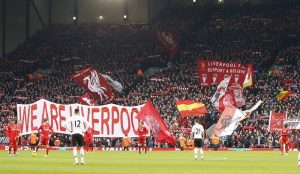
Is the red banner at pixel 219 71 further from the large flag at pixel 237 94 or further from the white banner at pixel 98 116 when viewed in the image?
the white banner at pixel 98 116

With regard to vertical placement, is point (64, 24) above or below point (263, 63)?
above

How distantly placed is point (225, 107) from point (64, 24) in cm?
3644

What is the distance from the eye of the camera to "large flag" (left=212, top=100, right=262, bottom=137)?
2185 inches

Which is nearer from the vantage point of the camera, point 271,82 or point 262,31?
point 271,82

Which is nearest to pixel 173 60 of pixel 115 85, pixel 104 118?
pixel 115 85

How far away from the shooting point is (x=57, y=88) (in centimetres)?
7362

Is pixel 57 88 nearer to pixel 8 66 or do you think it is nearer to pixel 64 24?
pixel 8 66

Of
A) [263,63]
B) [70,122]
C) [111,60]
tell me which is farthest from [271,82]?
[70,122]

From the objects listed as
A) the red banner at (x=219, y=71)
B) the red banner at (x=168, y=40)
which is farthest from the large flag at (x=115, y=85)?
the red banner at (x=219, y=71)

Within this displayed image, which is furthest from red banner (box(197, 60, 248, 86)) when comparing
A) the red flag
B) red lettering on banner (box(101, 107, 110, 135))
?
red lettering on banner (box(101, 107, 110, 135))

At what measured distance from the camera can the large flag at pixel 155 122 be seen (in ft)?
176

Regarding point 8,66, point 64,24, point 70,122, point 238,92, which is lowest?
point 70,122

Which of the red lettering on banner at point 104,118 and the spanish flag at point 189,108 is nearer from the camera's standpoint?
the red lettering on banner at point 104,118

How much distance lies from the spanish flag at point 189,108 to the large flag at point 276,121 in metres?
5.82
